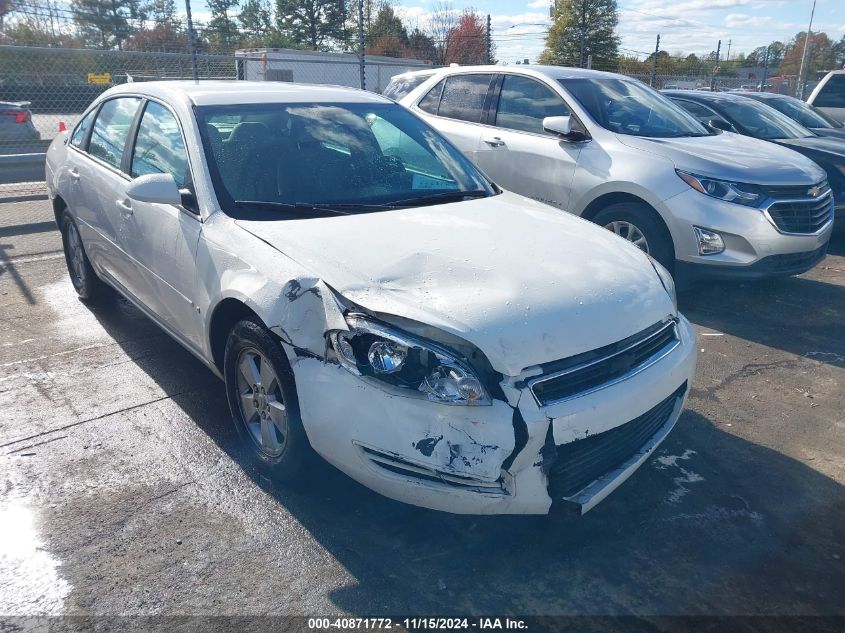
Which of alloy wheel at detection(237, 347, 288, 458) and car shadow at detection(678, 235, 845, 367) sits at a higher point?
alloy wheel at detection(237, 347, 288, 458)

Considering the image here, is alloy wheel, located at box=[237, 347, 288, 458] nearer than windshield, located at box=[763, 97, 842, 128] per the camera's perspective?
Yes

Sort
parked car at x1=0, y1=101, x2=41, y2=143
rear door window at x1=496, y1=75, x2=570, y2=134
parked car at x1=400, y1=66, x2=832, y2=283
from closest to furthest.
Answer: parked car at x1=400, y1=66, x2=832, y2=283, rear door window at x1=496, y1=75, x2=570, y2=134, parked car at x1=0, y1=101, x2=41, y2=143

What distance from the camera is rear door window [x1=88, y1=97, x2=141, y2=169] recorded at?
14.3ft

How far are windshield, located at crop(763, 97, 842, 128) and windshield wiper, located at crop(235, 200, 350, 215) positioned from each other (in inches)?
340

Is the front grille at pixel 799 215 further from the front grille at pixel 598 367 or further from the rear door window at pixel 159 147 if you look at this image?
the rear door window at pixel 159 147

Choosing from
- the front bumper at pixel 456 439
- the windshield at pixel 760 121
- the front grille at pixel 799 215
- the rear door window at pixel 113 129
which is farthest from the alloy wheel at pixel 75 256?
the windshield at pixel 760 121

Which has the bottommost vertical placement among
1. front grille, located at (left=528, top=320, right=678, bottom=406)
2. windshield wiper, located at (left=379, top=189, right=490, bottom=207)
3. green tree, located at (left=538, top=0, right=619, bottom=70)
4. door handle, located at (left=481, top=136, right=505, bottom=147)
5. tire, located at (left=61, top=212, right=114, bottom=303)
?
tire, located at (left=61, top=212, right=114, bottom=303)

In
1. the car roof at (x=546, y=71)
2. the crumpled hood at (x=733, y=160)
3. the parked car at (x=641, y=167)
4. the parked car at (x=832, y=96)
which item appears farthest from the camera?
the parked car at (x=832, y=96)

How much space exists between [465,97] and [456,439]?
17.2ft

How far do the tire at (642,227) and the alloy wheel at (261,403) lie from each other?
349 cm

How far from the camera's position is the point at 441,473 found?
2465 millimetres

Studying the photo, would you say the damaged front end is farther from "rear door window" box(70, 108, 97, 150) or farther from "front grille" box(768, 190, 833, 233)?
"front grille" box(768, 190, 833, 233)

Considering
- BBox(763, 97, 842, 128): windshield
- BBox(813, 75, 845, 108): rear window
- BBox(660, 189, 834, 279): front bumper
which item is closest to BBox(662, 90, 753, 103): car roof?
BBox(763, 97, 842, 128): windshield

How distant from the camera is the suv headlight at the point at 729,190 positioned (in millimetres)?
5363
